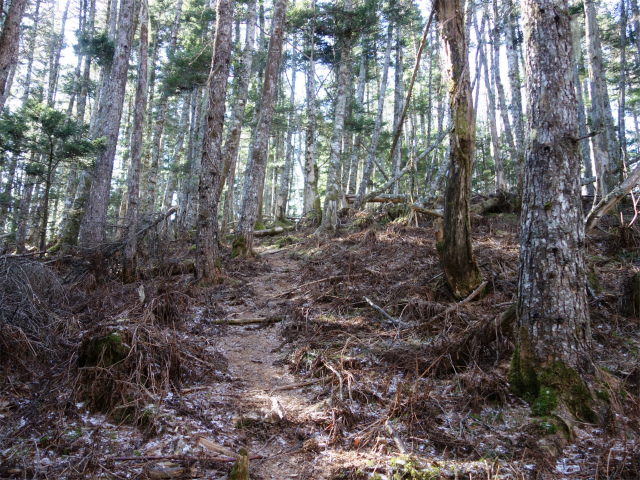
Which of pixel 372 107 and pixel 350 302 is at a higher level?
pixel 372 107

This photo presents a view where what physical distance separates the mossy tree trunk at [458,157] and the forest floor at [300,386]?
0.39 metres

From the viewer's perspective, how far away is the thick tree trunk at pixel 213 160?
A: 823 cm

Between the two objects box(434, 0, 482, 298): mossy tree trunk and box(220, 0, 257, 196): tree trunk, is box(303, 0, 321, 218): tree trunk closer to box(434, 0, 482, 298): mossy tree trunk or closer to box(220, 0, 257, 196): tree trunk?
box(220, 0, 257, 196): tree trunk

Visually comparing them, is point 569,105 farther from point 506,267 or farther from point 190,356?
point 190,356

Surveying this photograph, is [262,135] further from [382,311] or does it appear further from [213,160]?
[382,311]

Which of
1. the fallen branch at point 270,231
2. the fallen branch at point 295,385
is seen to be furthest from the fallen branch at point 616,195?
the fallen branch at point 270,231

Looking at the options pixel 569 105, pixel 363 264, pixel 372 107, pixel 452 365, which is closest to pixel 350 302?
pixel 363 264

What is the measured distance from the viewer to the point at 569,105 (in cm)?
340

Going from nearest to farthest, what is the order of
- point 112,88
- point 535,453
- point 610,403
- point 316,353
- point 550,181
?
1. point 535,453
2. point 610,403
3. point 550,181
4. point 316,353
5. point 112,88

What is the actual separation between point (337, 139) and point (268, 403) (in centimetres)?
1142

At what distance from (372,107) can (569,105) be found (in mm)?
33630

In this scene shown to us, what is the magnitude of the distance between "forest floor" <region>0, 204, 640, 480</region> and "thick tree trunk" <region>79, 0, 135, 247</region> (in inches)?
176

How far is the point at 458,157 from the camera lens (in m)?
5.32

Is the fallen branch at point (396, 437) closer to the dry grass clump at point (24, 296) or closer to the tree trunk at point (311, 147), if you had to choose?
the dry grass clump at point (24, 296)
